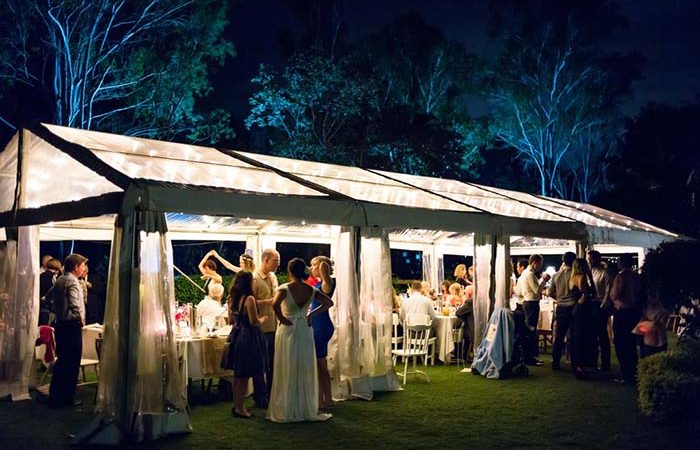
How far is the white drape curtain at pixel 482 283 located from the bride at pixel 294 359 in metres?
3.50

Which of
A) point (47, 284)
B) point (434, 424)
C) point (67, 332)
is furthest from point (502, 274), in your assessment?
point (47, 284)

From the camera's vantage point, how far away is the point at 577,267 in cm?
893

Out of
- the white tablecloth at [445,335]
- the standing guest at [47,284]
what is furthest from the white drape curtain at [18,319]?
the white tablecloth at [445,335]

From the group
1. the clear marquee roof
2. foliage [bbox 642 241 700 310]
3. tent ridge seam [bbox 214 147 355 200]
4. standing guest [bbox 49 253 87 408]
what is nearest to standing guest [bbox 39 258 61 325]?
the clear marquee roof

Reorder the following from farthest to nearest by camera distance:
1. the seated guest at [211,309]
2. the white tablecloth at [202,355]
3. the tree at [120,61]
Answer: the tree at [120,61] < the seated guest at [211,309] < the white tablecloth at [202,355]

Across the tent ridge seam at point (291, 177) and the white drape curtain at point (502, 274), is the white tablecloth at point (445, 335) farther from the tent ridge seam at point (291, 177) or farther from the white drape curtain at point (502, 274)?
the tent ridge seam at point (291, 177)

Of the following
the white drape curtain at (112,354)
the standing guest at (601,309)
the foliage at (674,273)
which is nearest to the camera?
the white drape curtain at (112,354)

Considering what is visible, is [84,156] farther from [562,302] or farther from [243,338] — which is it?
[562,302]

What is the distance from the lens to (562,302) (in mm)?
9273

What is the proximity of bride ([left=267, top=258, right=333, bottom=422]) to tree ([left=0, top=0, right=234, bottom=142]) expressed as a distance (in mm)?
12500

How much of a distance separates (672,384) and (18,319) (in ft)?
20.9

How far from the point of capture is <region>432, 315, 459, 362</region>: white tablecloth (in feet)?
33.2

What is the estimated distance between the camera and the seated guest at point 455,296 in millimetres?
11211

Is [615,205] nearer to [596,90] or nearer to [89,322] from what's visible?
[596,90]
